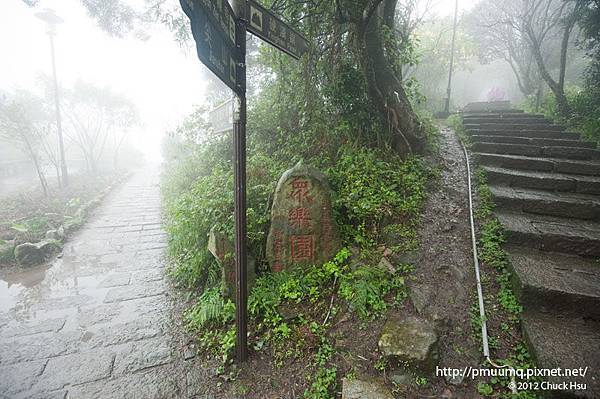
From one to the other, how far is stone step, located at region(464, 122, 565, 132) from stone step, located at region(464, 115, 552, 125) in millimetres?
392

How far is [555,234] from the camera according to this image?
10.8ft

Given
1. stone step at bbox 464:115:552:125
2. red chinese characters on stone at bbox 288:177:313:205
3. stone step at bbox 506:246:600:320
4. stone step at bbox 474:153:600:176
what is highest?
stone step at bbox 464:115:552:125

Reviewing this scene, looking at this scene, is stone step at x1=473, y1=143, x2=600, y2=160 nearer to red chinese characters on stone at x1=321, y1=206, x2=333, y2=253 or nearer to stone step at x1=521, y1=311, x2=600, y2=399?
stone step at x1=521, y1=311, x2=600, y2=399

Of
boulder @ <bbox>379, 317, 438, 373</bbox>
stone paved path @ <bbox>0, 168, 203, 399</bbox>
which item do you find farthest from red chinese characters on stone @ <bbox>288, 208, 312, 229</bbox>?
stone paved path @ <bbox>0, 168, 203, 399</bbox>

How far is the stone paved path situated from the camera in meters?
2.81

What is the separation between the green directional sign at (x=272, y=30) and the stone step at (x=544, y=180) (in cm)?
398

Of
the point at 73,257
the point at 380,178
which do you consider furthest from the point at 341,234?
the point at 73,257

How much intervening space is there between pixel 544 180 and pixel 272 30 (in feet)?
15.4

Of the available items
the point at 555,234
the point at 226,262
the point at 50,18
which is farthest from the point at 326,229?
the point at 50,18

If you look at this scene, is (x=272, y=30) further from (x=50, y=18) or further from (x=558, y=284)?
(x=50, y=18)

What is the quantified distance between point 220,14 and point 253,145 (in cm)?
485

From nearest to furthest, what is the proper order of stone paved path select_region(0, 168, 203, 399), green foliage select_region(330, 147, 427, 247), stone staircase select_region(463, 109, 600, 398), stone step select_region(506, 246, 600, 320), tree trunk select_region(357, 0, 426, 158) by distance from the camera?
stone staircase select_region(463, 109, 600, 398) < stone step select_region(506, 246, 600, 320) < stone paved path select_region(0, 168, 203, 399) < green foliage select_region(330, 147, 427, 247) < tree trunk select_region(357, 0, 426, 158)

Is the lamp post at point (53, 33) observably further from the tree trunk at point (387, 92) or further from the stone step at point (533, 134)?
the stone step at point (533, 134)

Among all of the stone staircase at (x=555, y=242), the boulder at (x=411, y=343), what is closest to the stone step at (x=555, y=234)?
the stone staircase at (x=555, y=242)
